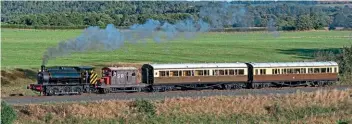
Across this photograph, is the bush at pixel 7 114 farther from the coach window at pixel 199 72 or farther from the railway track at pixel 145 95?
the coach window at pixel 199 72

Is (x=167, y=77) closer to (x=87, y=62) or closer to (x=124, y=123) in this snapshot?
(x=124, y=123)

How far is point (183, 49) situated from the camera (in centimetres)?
10169

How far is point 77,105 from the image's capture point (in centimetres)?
4372

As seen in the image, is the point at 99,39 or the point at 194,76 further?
the point at 99,39

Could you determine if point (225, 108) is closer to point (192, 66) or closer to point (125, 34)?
point (192, 66)

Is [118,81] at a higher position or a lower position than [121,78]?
lower

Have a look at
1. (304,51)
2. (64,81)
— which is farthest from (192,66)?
(304,51)

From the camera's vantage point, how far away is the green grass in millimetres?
81500

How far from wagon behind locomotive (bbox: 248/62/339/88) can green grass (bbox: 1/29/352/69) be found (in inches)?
967

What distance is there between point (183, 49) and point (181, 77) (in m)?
48.3

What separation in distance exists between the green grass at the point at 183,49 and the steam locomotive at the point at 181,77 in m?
20.5

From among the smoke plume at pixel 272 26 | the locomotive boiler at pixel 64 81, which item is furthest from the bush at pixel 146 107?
the smoke plume at pixel 272 26

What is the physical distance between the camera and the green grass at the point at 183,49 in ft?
267

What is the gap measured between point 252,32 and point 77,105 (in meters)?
94.1
